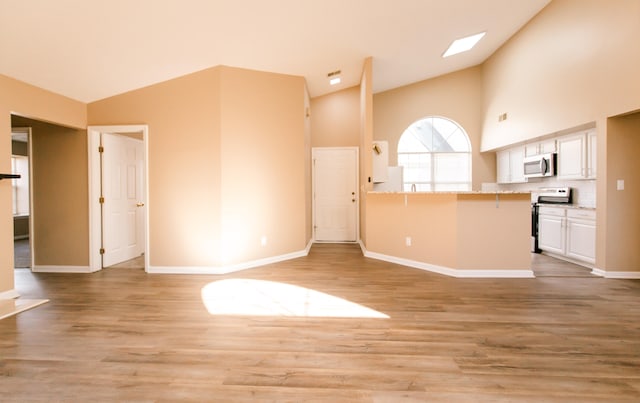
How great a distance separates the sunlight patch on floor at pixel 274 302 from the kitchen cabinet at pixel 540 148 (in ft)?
15.6

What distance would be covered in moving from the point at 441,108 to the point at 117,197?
22.7 feet

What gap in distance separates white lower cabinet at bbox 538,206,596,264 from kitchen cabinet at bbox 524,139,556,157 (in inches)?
39.7

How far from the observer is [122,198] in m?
5.23

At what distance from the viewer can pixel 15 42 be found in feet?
9.87

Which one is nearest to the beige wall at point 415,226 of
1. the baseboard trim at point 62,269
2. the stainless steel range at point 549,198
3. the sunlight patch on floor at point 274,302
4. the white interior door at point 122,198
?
the sunlight patch on floor at point 274,302

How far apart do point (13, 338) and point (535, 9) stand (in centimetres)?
775

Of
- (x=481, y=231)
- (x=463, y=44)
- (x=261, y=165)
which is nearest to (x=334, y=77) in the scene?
(x=261, y=165)

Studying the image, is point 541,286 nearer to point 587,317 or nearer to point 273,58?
point 587,317

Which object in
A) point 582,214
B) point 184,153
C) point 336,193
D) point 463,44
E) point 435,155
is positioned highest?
point 463,44

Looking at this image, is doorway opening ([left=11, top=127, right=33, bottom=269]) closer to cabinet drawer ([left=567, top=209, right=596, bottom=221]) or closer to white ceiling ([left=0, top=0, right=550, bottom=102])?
white ceiling ([left=0, top=0, right=550, bottom=102])

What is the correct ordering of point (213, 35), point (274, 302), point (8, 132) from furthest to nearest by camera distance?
1. point (213, 35)
2. point (8, 132)
3. point (274, 302)

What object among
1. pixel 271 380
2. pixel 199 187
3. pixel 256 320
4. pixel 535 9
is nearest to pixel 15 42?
pixel 199 187

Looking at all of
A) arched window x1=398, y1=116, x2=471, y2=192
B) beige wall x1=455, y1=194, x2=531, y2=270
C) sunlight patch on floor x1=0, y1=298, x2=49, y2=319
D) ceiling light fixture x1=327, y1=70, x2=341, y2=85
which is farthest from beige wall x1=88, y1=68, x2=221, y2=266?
arched window x1=398, y1=116, x2=471, y2=192

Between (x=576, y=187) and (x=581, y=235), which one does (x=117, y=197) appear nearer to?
(x=581, y=235)
